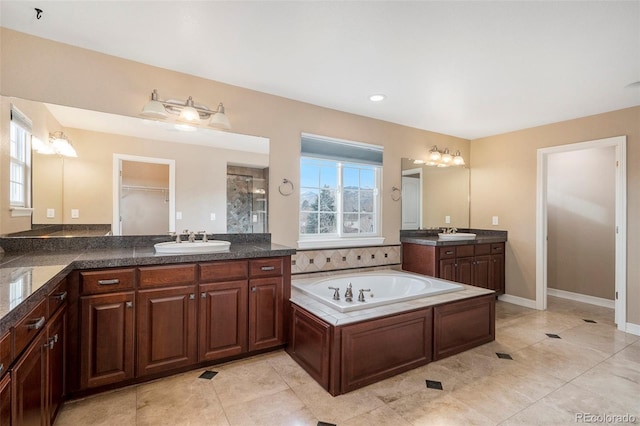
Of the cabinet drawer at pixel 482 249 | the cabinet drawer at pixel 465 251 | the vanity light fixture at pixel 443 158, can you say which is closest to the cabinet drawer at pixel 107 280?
the cabinet drawer at pixel 465 251

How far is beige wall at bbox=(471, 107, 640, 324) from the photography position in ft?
10.6

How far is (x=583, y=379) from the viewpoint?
2.22 m

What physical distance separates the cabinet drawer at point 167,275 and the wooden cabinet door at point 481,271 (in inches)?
136

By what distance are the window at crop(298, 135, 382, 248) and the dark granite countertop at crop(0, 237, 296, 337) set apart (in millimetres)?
713

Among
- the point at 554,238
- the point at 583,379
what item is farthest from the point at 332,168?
the point at 554,238

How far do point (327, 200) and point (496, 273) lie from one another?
8.63ft

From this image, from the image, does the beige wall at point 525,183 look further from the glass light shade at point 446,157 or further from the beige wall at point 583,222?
the glass light shade at point 446,157

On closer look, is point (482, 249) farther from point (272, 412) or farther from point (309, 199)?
point (272, 412)

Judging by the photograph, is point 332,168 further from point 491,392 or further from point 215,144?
point 491,392

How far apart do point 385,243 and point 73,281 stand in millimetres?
3046

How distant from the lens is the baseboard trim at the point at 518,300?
13.1ft

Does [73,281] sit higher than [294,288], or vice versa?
[73,281]

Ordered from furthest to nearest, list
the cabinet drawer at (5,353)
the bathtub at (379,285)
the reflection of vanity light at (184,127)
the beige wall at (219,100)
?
the bathtub at (379,285), the reflection of vanity light at (184,127), the beige wall at (219,100), the cabinet drawer at (5,353)

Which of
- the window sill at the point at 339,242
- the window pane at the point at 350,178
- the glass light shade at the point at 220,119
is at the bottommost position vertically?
the window sill at the point at 339,242
